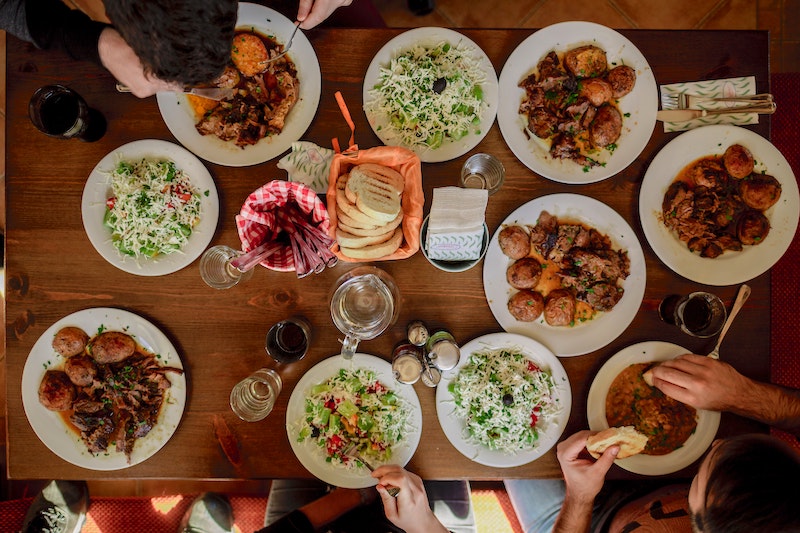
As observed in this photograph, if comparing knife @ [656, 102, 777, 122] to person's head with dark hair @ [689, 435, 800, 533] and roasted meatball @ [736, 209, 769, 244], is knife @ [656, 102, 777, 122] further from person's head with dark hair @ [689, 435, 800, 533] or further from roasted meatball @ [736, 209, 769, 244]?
person's head with dark hair @ [689, 435, 800, 533]

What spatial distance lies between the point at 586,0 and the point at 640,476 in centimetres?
285

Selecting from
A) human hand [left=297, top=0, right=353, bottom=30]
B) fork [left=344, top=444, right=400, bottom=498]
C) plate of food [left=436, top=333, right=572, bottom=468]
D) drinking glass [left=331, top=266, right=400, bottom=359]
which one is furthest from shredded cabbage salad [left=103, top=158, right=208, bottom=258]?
plate of food [left=436, top=333, right=572, bottom=468]

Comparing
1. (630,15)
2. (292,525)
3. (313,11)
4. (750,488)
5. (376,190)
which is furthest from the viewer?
(630,15)

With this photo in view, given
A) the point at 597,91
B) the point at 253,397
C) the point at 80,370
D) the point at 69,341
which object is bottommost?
the point at 253,397

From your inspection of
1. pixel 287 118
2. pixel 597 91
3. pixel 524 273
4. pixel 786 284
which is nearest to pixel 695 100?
pixel 597 91

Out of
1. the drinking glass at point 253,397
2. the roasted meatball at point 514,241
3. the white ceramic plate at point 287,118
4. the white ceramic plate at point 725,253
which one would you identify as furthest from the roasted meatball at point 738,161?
the drinking glass at point 253,397

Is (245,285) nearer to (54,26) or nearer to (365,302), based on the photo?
(365,302)

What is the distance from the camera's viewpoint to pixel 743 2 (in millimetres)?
3387

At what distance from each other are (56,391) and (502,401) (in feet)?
5.61

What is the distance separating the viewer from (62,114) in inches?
78.5

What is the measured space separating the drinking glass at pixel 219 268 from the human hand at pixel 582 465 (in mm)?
1437

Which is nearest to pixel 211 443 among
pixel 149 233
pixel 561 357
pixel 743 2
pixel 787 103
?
pixel 149 233

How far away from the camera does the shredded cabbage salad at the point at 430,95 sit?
201 centimetres

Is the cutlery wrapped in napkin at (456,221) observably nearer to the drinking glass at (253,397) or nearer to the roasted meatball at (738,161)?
the drinking glass at (253,397)
